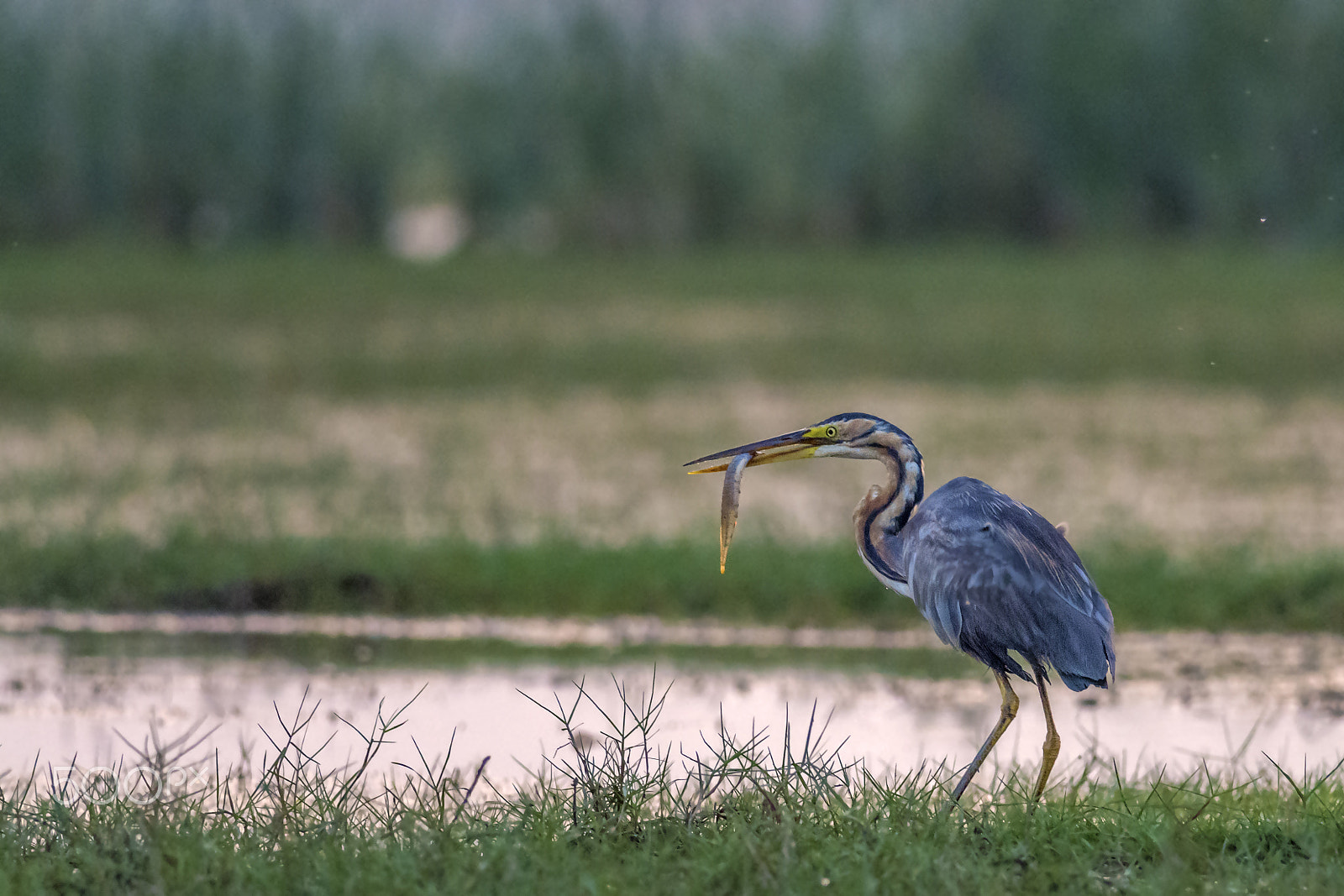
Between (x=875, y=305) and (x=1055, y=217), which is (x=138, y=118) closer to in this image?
(x=875, y=305)

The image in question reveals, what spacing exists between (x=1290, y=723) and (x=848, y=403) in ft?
37.5

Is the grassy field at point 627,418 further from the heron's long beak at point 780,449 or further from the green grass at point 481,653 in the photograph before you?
the heron's long beak at point 780,449

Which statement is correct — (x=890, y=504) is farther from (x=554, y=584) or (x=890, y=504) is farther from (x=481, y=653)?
(x=554, y=584)

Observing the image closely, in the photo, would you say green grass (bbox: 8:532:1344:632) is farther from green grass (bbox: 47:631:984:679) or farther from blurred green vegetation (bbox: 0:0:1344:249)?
blurred green vegetation (bbox: 0:0:1344:249)

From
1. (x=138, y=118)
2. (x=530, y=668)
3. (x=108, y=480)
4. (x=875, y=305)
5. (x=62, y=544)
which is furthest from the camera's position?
(x=138, y=118)

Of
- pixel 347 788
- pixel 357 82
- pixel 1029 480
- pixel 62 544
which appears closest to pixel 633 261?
pixel 357 82

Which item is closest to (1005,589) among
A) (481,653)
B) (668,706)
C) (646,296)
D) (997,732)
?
(997,732)

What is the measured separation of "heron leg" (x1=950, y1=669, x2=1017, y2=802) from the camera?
15.6ft

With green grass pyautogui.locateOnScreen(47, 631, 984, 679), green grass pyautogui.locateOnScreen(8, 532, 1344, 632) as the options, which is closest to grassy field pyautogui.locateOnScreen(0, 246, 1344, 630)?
green grass pyautogui.locateOnScreen(8, 532, 1344, 632)

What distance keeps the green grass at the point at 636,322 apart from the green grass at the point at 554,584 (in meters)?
7.58

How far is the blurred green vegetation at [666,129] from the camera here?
26.0 meters

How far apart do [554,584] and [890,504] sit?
Answer: 4214mm

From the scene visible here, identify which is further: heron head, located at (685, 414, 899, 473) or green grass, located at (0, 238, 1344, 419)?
green grass, located at (0, 238, 1344, 419)

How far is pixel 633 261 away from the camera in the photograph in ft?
87.7
